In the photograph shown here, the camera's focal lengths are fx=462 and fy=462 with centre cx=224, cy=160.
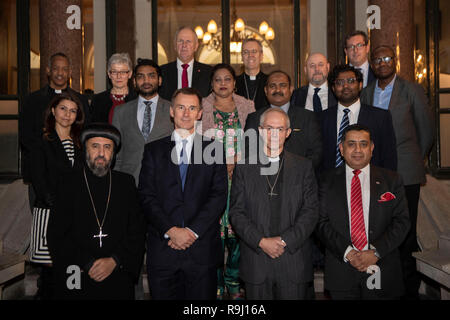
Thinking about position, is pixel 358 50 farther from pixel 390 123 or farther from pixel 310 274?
pixel 310 274

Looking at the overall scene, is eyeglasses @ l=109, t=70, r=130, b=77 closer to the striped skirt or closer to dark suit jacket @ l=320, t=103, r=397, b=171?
the striped skirt

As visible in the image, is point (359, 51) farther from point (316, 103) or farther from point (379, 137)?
point (379, 137)

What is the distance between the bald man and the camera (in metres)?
4.75

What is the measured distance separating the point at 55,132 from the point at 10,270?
1.19 m

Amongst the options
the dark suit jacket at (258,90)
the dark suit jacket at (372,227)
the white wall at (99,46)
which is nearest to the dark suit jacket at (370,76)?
the dark suit jacket at (258,90)

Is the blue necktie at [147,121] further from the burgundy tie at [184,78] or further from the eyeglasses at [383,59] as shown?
the eyeglasses at [383,59]

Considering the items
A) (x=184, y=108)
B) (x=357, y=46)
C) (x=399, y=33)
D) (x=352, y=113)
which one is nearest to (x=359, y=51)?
(x=357, y=46)

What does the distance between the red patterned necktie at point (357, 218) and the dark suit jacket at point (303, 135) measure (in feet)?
1.75

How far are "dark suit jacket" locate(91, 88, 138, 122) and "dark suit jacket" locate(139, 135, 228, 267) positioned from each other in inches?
45.9

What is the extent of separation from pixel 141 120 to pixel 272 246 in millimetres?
1787

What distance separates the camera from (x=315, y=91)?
15.8 ft

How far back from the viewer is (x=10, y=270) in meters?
3.79

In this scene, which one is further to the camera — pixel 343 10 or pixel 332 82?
pixel 343 10

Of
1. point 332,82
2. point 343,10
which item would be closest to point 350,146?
point 332,82
